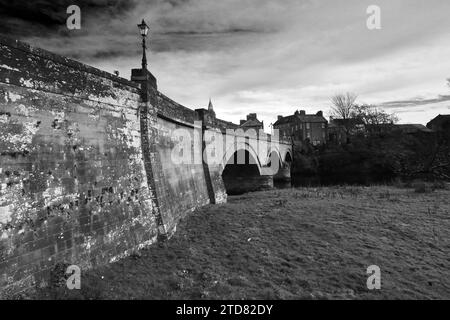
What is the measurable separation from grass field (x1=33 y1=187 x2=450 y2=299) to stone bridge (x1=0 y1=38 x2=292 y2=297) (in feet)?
2.39

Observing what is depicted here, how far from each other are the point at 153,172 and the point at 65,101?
12.2 feet

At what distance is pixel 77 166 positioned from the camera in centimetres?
764

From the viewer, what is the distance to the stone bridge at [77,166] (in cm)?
607

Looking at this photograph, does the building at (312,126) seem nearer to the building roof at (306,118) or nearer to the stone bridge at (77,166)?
the building roof at (306,118)

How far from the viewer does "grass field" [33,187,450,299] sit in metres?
6.77

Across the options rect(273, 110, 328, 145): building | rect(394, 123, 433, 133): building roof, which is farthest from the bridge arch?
rect(273, 110, 328, 145): building

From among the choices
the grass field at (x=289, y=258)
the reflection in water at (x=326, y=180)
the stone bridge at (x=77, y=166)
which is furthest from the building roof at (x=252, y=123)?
the stone bridge at (x=77, y=166)

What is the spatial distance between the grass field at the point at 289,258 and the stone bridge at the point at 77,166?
73 cm

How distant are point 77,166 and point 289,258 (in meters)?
6.62

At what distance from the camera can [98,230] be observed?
7.85 metres

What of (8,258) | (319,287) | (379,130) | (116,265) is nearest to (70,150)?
(8,258)

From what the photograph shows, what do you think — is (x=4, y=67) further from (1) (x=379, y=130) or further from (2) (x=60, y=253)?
(1) (x=379, y=130)

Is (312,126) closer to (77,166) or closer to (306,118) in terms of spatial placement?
(306,118)

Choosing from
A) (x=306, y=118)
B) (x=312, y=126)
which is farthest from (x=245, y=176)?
(x=306, y=118)
